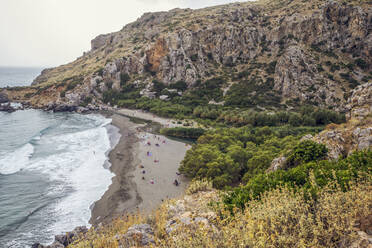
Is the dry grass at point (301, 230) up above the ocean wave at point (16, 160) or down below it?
above

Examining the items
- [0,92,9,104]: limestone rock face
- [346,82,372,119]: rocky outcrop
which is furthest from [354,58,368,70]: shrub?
[0,92,9,104]: limestone rock face

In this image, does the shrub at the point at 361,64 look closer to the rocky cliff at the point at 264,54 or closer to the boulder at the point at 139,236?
the rocky cliff at the point at 264,54

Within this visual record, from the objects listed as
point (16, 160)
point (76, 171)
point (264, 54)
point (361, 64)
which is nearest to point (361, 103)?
point (76, 171)

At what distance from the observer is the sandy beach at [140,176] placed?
22.0 m

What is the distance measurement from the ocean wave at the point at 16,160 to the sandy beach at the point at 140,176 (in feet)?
45.0

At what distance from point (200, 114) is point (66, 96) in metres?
64.1

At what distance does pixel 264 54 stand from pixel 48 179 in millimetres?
100790

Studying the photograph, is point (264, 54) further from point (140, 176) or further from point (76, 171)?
point (76, 171)

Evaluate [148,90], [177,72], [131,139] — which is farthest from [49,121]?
[177,72]

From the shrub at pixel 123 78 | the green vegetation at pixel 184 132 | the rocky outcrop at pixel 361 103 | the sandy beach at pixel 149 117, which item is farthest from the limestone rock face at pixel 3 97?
the rocky outcrop at pixel 361 103

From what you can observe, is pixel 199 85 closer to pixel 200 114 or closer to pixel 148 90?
pixel 148 90

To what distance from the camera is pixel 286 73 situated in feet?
252

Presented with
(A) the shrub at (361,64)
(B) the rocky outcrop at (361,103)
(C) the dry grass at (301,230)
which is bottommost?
(C) the dry grass at (301,230)

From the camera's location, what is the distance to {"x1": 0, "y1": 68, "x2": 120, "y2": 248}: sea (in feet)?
62.1
